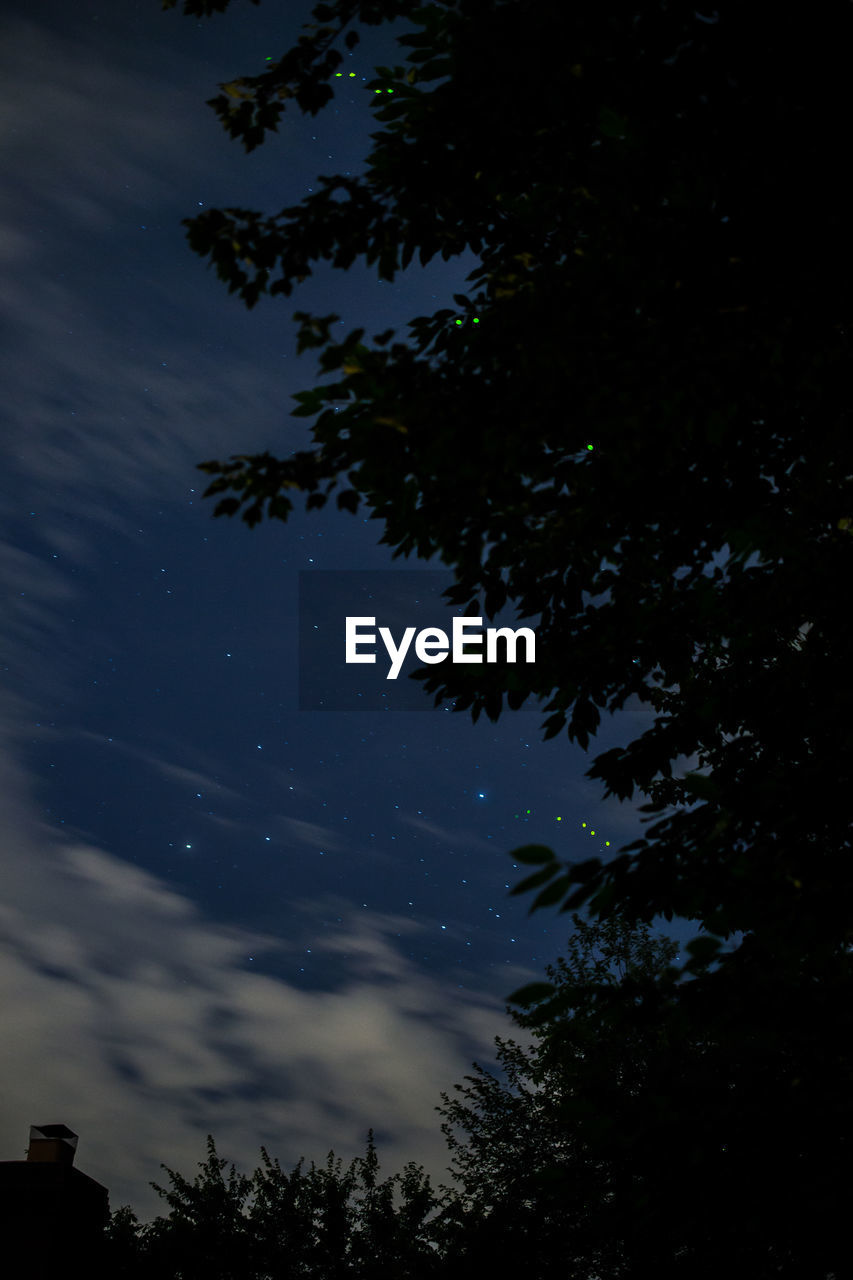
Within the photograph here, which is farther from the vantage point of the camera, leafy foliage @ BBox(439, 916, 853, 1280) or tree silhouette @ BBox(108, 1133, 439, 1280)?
tree silhouette @ BBox(108, 1133, 439, 1280)

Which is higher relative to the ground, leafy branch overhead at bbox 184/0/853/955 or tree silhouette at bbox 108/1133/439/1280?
leafy branch overhead at bbox 184/0/853/955

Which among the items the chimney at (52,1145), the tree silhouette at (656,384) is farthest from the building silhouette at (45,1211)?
the tree silhouette at (656,384)

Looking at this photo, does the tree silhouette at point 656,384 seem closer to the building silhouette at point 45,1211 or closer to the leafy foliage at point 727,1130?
the leafy foliage at point 727,1130

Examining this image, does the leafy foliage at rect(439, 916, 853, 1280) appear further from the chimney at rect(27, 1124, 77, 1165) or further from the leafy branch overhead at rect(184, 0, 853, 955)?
the chimney at rect(27, 1124, 77, 1165)

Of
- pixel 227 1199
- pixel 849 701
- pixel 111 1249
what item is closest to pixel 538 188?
pixel 849 701

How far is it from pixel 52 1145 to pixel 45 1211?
1.34 meters

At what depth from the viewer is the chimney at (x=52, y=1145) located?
74.1 ft

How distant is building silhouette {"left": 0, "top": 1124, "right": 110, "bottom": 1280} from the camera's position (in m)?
21.5

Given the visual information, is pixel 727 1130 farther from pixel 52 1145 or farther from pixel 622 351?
pixel 52 1145

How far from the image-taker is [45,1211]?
21.9 meters

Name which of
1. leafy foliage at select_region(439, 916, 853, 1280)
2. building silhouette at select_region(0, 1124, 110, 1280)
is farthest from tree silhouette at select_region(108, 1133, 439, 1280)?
leafy foliage at select_region(439, 916, 853, 1280)

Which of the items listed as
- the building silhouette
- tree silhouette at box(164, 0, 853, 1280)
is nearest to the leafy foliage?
tree silhouette at box(164, 0, 853, 1280)

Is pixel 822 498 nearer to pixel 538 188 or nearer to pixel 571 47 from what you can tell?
pixel 538 188

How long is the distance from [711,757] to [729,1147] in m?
3.29
